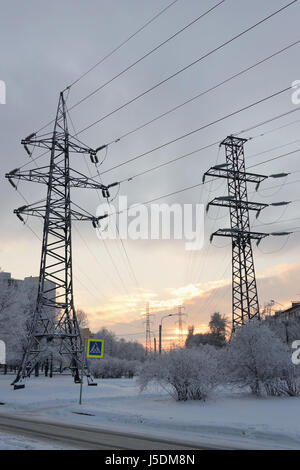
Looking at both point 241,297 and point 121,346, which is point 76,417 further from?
point 121,346

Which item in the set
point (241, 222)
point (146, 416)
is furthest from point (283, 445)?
point (241, 222)

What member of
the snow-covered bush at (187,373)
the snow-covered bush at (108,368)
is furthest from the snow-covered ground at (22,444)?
the snow-covered bush at (108,368)

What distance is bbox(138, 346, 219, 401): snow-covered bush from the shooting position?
19.7 m

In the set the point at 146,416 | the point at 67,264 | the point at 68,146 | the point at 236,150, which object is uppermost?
the point at 236,150

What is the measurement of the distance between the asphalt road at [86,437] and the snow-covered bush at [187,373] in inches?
312

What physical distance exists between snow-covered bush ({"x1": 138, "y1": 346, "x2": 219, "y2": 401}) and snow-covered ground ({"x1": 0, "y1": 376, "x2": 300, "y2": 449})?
2.36 feet

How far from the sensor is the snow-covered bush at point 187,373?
64.6ft

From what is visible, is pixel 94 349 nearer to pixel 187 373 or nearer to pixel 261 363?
pixel 187 373

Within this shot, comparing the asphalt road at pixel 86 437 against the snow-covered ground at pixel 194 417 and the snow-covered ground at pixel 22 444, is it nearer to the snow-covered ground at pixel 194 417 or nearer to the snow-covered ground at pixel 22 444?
the snow-covered ground at pixel 22 444

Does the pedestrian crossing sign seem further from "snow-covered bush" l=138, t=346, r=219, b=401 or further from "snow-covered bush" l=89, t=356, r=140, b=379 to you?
"snow-covered bush" l=89, t=356, r=140, b=379

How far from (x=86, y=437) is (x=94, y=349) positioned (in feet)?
29.2

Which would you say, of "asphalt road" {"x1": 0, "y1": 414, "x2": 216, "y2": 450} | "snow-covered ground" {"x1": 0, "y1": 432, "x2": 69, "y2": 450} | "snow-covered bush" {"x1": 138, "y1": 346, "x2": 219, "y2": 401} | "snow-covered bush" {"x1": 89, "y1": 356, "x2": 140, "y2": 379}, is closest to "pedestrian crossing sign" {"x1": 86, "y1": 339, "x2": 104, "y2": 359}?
"snow-covered bush" {"x1": 138, "y1": 346, "x2": 219, "y2": 401}

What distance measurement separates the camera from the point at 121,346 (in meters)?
176
